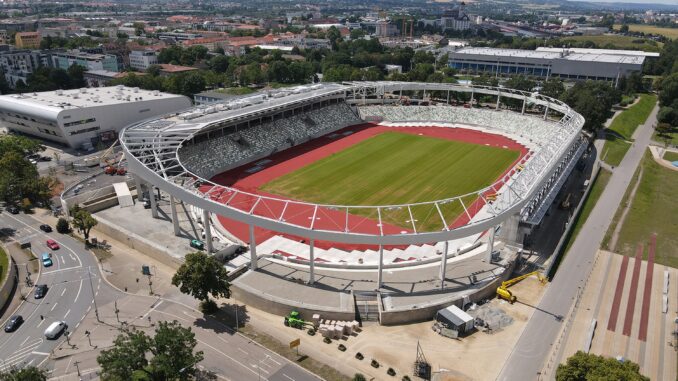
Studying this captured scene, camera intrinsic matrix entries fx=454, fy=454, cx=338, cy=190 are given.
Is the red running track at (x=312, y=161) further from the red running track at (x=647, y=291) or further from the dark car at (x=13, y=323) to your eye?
the dark car at (x=13, y=323)

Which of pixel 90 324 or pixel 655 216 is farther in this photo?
pixel 655 216

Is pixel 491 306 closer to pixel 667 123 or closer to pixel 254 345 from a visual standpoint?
pixel 254 345

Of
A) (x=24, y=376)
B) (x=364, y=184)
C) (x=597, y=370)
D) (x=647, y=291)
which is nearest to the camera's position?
(x=24, y=376)

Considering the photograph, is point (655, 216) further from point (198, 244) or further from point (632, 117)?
point (632, 117)

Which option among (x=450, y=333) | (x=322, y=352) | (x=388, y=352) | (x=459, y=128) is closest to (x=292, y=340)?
(x=322, y=352)

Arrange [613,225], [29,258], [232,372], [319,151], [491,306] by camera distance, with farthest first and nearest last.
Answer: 1. [319,151]
2. [613,225]
3. [29,258]
4. [491,306]
5. [232,372]

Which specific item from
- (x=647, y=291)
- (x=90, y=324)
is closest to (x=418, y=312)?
(x=647, y=291)

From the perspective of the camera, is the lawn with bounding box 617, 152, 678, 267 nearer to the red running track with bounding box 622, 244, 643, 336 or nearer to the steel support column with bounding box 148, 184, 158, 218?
the red running track with bounding box 622, 244, 643, 336

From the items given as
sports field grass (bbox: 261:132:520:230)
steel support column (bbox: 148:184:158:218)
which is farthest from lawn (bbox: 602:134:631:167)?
steel support column (bbox: 148:184:158:218)
